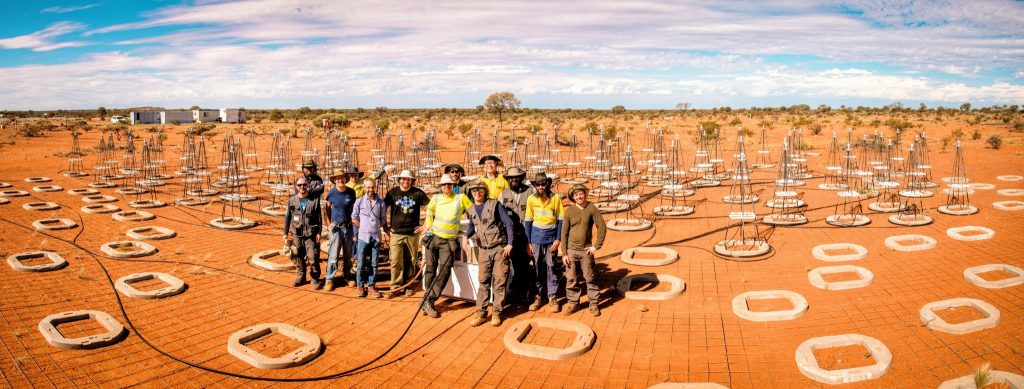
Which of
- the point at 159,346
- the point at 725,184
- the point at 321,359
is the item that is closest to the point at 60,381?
the point at 159,346

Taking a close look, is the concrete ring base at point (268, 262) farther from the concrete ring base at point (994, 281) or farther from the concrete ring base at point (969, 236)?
the concrete ring base at point (969, 236)

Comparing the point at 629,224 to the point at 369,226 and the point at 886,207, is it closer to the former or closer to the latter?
the point at 886,207

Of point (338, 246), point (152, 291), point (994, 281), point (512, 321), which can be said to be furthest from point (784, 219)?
point (152, 291)

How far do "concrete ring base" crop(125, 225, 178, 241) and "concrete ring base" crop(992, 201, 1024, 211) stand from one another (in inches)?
808

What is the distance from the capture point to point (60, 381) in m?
6.12

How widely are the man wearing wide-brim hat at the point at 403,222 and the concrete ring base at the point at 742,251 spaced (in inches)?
239

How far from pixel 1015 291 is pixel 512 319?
24.6 feet

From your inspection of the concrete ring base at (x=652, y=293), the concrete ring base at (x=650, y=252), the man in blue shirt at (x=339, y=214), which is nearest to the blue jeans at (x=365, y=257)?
the man in blue shirt at (x=339, y=214)

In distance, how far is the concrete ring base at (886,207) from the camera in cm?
1481

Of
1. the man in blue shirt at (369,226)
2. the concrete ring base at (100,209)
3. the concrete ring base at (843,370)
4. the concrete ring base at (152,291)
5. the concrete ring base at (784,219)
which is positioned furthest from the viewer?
the concrete ring base at (100,209)

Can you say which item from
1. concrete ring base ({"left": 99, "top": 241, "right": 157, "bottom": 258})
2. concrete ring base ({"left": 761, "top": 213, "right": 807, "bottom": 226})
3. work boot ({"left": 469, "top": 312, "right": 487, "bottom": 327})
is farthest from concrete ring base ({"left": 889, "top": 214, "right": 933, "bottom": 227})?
concrete ring base ({"left": 99, "top": 241, "right": 157, "bottom": 258})

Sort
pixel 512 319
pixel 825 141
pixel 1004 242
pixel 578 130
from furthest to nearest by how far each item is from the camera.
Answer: pixel 578 130 < pixel 825 141 < pixel 1004 242 < pixel 512 319

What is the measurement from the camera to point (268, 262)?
35.0ft

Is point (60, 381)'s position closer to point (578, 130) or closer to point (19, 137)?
point (578, 130)
